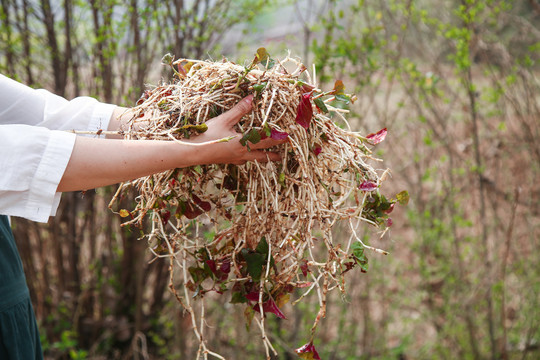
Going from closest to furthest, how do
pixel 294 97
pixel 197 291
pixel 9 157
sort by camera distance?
pixel 9 157, pixel 294 97, pixel 197 291

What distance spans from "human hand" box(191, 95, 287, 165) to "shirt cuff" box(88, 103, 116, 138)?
0.34 meters

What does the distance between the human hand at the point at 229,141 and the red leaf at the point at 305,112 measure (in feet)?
0.19

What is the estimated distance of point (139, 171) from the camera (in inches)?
41.1

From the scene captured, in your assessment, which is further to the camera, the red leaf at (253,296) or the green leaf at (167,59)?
the green leaf at (167,59)

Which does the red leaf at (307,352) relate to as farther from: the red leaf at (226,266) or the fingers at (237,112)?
the fingers at (237,112)

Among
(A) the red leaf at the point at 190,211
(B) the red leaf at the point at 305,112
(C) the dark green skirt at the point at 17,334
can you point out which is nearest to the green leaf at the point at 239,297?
(A) the red leaf at the point at 190,211

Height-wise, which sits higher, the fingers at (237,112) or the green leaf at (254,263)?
the fingers at (237,112)

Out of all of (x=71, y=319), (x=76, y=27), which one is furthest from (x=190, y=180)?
(x=71, y=319)

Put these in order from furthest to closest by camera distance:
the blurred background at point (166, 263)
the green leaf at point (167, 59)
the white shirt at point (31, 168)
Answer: the blurred background at point (166, 263)
the green leaf at point (167, 59)
the white shirt at point (31, 168)

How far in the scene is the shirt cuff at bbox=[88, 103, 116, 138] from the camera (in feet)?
4.25

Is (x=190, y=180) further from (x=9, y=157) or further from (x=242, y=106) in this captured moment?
(x=9, y=157)

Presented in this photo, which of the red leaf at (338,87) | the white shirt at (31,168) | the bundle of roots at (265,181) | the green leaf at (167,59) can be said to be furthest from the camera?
the green leaf at (167,59)

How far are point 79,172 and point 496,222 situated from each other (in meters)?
2.79

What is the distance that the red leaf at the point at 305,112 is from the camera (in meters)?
1.08
